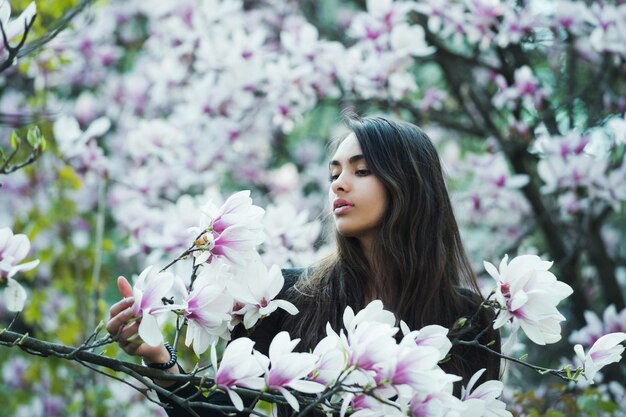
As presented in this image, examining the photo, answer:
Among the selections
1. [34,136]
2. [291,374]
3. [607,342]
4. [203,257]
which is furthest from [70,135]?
[607,342]

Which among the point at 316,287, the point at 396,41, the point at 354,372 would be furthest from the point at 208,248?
the point at 396,41

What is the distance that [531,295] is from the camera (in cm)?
121

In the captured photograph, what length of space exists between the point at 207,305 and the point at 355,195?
16.9 inches

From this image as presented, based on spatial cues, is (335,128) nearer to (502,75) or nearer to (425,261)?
(502,75)

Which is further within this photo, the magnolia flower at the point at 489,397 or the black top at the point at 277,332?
the black top at the point at 277,332

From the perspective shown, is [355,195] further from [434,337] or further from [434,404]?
[434,404]

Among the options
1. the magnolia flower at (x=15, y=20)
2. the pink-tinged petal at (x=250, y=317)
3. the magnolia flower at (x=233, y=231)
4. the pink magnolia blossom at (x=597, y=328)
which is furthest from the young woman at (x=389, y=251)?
the pink magnolia blossom at (x=597, y=328)

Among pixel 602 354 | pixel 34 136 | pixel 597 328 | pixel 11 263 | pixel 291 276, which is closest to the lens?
pixel 11 263

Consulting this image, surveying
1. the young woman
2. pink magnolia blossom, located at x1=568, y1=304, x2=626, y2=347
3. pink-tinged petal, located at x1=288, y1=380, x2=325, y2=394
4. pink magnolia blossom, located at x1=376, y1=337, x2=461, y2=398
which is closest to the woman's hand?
pink-tinged petal, located at x1=288, y1=380, x2=325, y2=394

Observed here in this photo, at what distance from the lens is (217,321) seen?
1.17 m

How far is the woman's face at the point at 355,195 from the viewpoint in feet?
4.89

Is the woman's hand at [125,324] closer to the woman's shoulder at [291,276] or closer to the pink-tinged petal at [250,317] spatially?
the pink-tinged petal at [250,317]

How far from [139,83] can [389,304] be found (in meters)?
2.79

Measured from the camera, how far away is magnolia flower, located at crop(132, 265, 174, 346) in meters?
1.06
